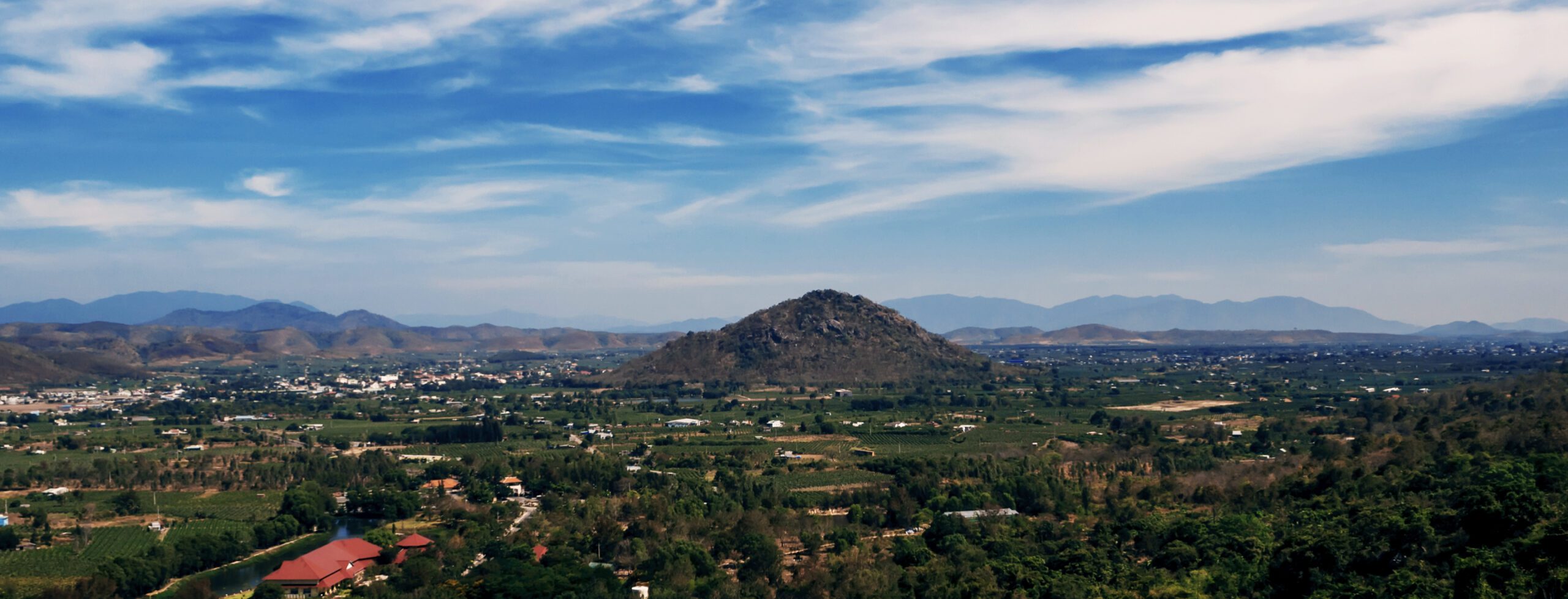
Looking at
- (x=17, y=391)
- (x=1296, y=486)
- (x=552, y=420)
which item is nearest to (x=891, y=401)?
(x=552, y=420)

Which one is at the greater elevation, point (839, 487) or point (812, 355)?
point (812, 355)

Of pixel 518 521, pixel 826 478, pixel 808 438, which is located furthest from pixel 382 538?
pixel 808 438

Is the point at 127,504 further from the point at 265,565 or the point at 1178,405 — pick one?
the point at 1178,405

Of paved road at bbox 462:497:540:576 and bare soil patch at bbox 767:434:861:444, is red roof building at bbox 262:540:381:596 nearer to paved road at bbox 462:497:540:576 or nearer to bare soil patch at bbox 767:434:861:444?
paved road at bbox 462:497:540:576

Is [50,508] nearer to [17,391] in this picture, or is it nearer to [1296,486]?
[1296,486]

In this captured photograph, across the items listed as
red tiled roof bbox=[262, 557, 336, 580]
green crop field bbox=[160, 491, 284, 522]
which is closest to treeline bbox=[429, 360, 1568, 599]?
red tiled roof bbox=[262, 557, 336, 580]

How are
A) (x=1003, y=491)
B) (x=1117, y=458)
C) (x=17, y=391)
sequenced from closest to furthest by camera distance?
1. (x=1003, y=491)
2. (x=1117, y=458)
3. (x=17, y=391)

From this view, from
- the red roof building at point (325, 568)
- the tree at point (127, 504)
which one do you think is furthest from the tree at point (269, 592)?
the tree at point (127, 504)
